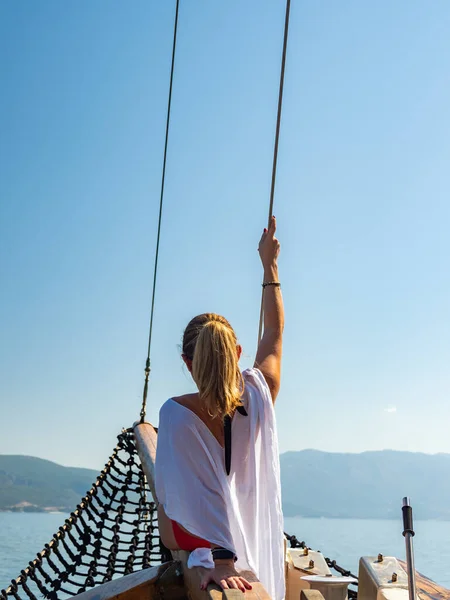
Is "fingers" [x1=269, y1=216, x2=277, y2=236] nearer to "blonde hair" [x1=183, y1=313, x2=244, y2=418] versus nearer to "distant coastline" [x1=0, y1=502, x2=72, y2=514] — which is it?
"blonde hair" [x1=183, y1=313, x2=244, y2=418]

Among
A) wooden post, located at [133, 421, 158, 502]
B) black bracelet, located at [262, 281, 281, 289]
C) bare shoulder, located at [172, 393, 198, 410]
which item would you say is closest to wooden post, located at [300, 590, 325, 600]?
bare shoulder, located at [172, 393, 198, 410]

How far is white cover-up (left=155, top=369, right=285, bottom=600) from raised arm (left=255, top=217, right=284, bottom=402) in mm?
87

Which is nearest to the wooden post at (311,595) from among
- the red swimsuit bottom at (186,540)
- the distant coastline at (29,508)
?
the red swimsuit bottom at (186,540)

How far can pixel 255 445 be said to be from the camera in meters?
1.87

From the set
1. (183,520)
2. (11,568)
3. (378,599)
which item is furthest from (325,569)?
(11,568)

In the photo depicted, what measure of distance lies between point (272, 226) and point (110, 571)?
2536 millimetres

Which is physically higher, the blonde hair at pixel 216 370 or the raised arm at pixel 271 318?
the raised arm at pixel 271 318

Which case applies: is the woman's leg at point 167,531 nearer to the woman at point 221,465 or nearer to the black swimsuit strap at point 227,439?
the woman at point 221,465

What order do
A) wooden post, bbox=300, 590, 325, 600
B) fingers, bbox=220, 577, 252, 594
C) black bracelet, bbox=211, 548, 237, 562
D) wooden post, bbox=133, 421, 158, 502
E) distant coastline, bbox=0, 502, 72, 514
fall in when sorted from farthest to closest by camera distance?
1. distant coastline, bbox=0, 502, 72, 514
2. wooden post, bbox=133, 421, 158, 502
3. black bracelet, bbox=211, 548, 237, 562
4. fingers, bbox=220, 577, 252, 594
5. wooden post, bbox=300, 590, 325, 600

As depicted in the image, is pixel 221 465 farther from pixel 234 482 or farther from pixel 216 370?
pixel 216 370

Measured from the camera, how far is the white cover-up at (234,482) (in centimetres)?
177

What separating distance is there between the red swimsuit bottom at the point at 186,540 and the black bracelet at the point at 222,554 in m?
0.05

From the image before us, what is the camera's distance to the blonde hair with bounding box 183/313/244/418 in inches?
69.5

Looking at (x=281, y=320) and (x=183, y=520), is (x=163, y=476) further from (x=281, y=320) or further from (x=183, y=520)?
(x=281, y=320)
